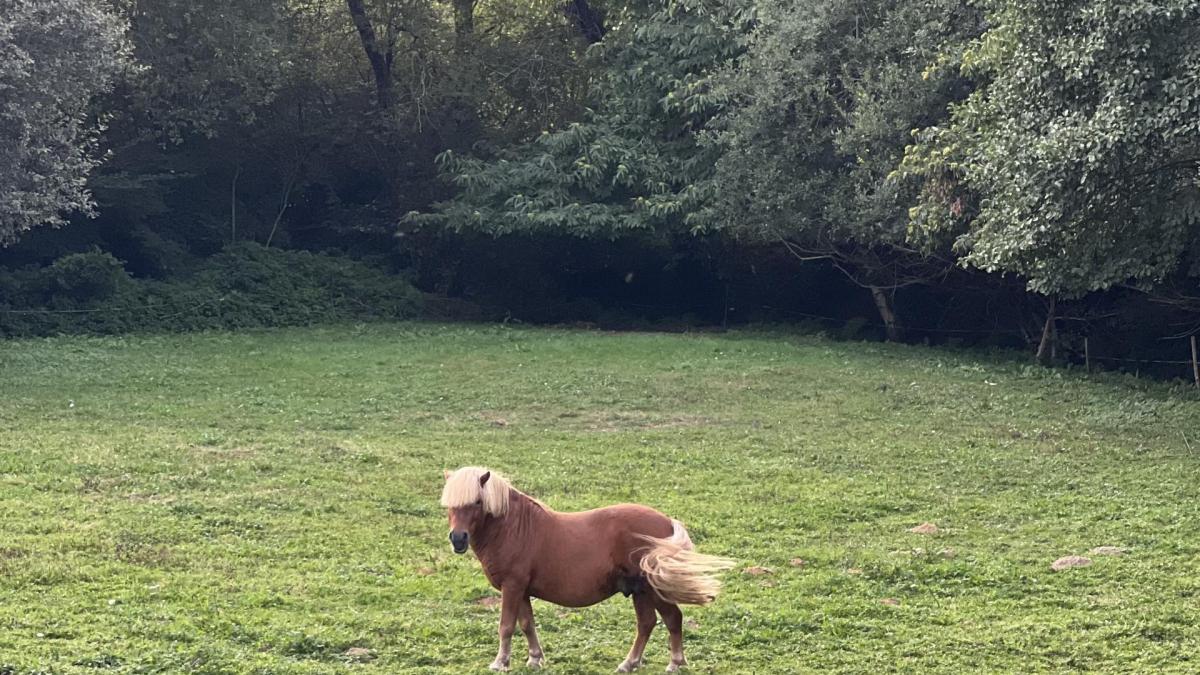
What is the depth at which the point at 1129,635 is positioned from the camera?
25.6ft

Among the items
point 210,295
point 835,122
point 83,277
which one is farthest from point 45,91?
point 835,122

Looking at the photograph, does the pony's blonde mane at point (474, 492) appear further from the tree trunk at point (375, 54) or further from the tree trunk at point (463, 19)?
the tree trunk at point (463, 19)

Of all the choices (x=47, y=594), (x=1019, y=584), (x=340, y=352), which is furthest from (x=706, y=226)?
(x=47, y=594)

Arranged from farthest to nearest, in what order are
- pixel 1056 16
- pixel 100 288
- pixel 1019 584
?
pixel 100 288 → pixel 1056 16 → pixel 1019 584

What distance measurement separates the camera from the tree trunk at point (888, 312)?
26.4m

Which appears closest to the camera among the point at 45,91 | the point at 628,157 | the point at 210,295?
the point at 45,91

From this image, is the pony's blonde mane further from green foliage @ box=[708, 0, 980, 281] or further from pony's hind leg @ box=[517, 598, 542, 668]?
green foliage @ box=[708, 0, 980, 281]

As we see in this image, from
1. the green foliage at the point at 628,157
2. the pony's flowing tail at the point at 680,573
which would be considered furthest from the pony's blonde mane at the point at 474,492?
the green foliage at the point at 628,157

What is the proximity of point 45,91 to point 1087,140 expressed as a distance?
14566mm

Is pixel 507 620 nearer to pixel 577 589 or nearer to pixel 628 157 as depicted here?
pixel 577 589

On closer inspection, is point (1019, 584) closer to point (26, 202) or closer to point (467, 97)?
point (26, 202)

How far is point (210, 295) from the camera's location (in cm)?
2686

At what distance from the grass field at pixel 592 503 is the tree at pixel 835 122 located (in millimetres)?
3132

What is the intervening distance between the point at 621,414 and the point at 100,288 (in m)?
13.4
